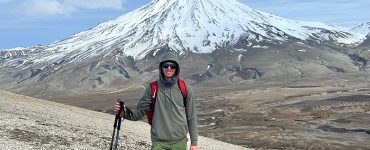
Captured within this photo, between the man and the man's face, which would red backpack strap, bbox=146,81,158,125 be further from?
the man's face

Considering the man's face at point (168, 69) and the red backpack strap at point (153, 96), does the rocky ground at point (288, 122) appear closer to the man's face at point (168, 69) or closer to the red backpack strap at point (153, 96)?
the red backpack strap at point (153, 96)

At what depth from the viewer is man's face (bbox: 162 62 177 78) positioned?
8.96 m

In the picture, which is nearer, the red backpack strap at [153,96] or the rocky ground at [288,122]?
the red backpack strap at [153,96]

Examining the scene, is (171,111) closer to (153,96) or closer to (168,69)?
(153,96)

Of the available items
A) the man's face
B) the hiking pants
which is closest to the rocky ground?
the hiking pants

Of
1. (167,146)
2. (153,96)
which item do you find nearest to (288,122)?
(167,146)

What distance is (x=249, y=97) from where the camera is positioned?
422 ft

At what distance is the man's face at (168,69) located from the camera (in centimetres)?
896

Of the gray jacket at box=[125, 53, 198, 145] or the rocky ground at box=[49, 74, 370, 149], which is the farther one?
the rocky ground at box=[49, 74, 370, 149]

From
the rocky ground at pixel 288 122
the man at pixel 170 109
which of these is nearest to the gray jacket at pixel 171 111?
the man at pixel 170 109

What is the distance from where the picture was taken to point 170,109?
9.01 m

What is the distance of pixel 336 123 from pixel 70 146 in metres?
60.6

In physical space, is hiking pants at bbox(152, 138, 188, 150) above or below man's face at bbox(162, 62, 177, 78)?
below

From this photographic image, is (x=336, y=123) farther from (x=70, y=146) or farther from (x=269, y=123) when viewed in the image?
(x=70, y=146)
